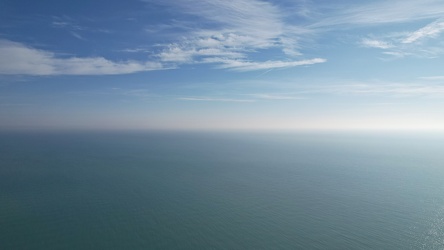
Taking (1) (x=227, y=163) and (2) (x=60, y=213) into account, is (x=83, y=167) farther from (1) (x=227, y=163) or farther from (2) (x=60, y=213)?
(1) (x=227, y=163)

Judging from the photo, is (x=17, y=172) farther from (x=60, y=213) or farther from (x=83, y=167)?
(x=60, y=213)

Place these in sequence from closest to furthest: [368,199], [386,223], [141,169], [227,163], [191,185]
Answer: [386,223], [368,199], [191,185], [141,169], [227,163]

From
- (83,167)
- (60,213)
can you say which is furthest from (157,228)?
(83,167)

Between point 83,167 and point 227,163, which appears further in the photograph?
point 227,163

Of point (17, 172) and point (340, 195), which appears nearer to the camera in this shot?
point (340, 195)

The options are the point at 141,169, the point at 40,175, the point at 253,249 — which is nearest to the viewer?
the point at 253,249

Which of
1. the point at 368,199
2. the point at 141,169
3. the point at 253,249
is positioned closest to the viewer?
the point at 253,249

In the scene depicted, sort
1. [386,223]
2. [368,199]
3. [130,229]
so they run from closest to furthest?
[130,229] → [386,223] → [368,199]

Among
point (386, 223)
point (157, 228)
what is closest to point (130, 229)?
point (157, 228)
